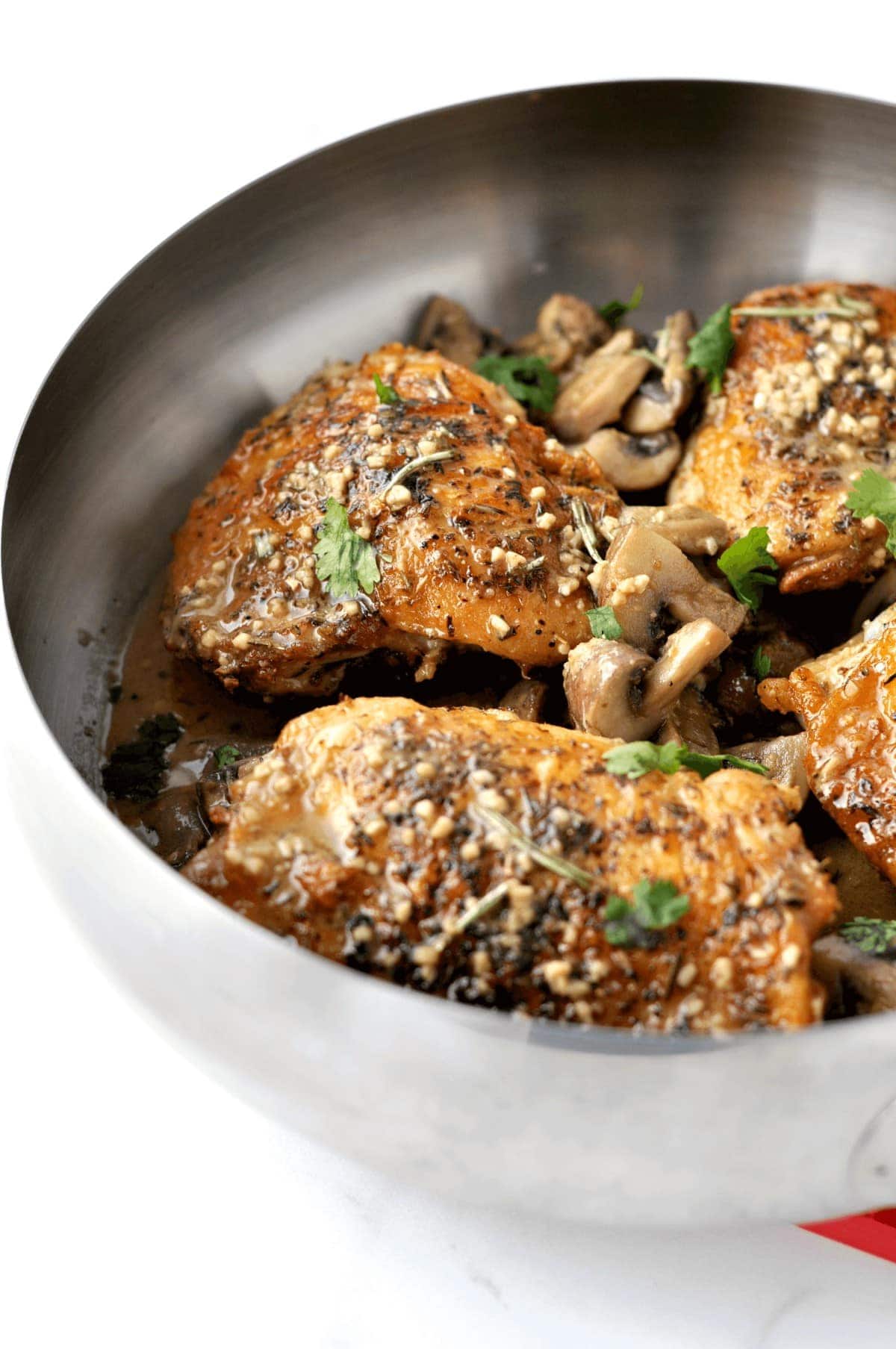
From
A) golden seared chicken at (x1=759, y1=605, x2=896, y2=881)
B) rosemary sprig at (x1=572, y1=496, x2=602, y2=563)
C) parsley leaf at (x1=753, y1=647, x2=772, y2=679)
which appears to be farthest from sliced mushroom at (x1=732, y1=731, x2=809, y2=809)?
rosemary sprig at (x1=572, y1=496, x2=602, y2=563)

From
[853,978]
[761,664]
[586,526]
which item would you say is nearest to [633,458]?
[586,526]

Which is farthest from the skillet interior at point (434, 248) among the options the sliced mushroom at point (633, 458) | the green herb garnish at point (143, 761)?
the sliced mushroom at point (633, 458)

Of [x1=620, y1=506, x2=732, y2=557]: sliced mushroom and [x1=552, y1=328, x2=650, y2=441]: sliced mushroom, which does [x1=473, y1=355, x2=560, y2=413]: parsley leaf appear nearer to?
[x1=552, y1=328, x2=650, y2=441]: sliced mushroom

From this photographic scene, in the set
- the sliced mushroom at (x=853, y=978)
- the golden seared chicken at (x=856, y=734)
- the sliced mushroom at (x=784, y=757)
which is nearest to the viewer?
the sliced mushroom at (x=853, y=978)

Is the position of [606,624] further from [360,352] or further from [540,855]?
[360,352]

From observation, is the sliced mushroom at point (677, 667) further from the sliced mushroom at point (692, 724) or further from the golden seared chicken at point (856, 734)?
the golden seared chicken at point (856, 734)
